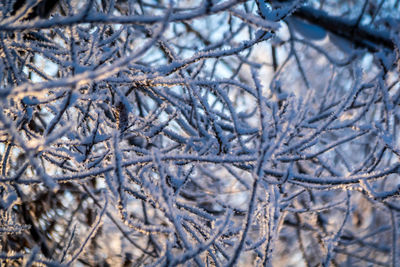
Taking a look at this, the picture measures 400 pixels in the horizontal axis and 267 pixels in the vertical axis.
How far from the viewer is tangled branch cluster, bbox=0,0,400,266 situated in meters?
1.00

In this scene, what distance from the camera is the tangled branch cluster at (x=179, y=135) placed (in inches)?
39.2

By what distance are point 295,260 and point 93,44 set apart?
445 cm

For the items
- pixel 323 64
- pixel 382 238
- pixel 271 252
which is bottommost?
pixel 271 252

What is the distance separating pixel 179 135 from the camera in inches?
73.4

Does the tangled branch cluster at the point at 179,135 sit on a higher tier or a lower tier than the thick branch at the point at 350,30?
lower

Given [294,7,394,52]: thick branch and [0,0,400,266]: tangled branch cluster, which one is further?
[294,7,394,52]: thick branch

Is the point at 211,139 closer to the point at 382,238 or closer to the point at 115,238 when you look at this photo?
the point at 115,238

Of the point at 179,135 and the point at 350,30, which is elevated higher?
the point at 350,30

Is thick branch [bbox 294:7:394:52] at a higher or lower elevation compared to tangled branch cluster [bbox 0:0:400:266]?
higher

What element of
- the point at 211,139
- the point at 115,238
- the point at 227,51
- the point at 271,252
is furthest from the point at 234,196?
the point at 227,51

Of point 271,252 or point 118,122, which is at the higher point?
point 118,122

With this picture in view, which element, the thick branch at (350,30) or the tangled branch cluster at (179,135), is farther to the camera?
the thick branch at (350,30)

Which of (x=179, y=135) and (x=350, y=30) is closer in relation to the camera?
(x=179, y=135)

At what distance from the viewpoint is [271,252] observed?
4.36 feet
